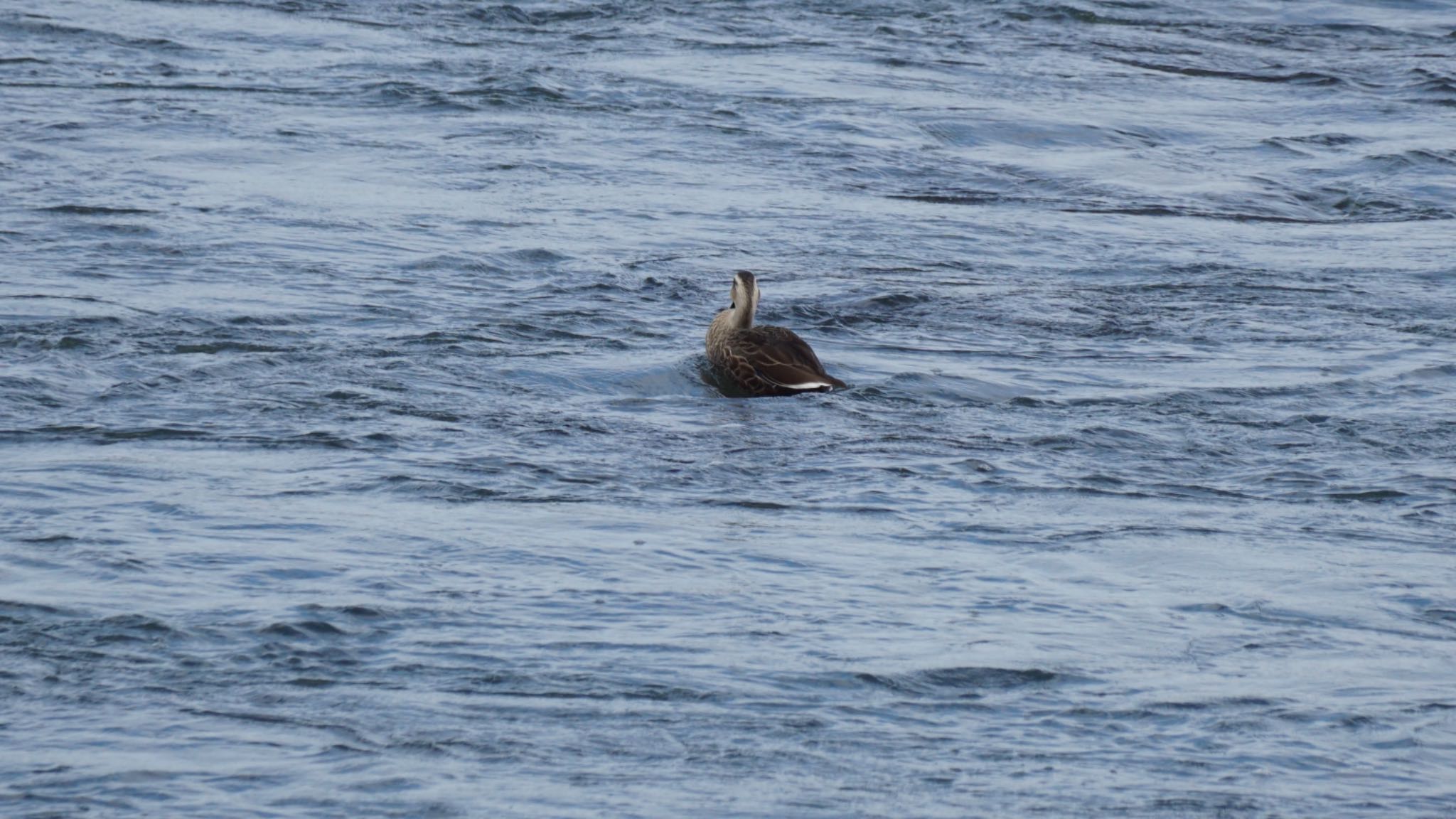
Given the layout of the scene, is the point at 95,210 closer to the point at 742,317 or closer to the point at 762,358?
the point at 742,317

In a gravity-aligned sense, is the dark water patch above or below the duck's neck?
above

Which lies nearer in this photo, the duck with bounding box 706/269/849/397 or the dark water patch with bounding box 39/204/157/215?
the duck with bounding box 706/269/849/397

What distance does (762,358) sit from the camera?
33.5 ft

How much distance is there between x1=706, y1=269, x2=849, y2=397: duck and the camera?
10.1m

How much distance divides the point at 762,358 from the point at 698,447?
3.93 ft

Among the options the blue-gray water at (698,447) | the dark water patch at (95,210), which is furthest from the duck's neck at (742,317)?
the dark water patch at (95,210)

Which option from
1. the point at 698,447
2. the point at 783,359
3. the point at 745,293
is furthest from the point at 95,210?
the point at 698,447

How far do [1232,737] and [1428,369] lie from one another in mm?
4833

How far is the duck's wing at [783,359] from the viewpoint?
1008 cm

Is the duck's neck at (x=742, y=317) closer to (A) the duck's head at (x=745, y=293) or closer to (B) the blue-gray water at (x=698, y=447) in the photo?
(A) the duck's head at (x=745, y=293)

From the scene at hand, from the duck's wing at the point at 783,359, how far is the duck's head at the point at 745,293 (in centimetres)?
25

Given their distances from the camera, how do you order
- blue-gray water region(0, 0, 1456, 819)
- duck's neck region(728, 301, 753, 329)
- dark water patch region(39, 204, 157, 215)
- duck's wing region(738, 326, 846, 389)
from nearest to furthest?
1. blue-gray water region(0, 0, 1456, 819)
2. duck's wing region(738, 326, 846, 389)
3. duck's neck region(728, 301, 753, 329)
4. dark water patch region(39, 204, 157, 215)

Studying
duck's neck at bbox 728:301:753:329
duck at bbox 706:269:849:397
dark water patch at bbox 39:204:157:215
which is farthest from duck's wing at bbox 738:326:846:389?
dark water patch at bbox 39:204:157:215

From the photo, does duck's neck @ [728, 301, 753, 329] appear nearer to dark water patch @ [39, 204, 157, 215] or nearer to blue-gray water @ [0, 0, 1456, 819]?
blue-gray water @ [0, 0, 1456, 819]
